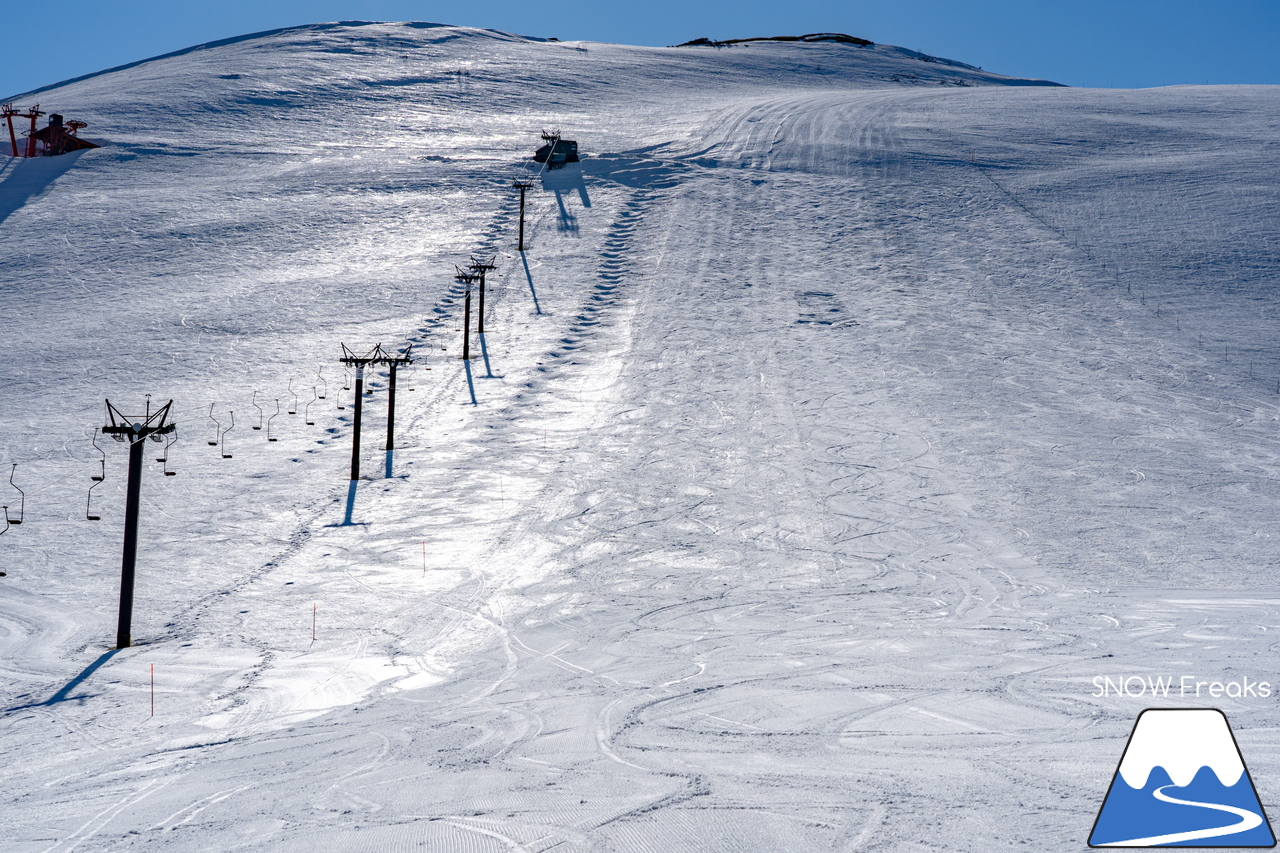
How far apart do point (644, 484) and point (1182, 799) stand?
9893 millimetres

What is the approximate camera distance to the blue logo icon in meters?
5.23

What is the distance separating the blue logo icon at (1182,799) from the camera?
5.23 meters

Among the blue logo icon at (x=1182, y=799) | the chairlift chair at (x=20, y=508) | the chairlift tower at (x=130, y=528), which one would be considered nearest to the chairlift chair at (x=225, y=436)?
the chairlift chair at (x=20, y=508)

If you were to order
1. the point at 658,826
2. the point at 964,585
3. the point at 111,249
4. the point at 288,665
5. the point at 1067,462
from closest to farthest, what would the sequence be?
the point at 658,826
the point at 288,665
the point at 964,585
the point at 1067,462
the point at 111,249


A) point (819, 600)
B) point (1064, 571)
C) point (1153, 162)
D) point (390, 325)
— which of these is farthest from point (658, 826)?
point (1153, 162)

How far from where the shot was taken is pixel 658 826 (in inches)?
221

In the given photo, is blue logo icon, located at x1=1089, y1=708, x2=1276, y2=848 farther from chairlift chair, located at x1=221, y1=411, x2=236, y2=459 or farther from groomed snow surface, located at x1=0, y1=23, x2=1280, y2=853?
chairlift chair, located at x1=221, y1=411, x2=236, y2=459

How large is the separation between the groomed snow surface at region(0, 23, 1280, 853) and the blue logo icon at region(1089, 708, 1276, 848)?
0.22 m

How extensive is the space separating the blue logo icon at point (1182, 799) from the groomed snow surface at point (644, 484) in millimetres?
223

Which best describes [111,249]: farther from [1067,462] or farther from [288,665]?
[1067,462]

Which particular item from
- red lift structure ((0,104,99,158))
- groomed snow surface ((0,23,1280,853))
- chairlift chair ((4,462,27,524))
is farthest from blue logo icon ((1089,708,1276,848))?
red lift structure ((0,104,99,158))

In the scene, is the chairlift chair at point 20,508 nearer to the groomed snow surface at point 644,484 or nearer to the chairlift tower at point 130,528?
the groomed snow surface at point 644,484

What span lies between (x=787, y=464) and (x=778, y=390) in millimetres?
3781

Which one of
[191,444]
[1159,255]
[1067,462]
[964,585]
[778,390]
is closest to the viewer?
[964,585]
